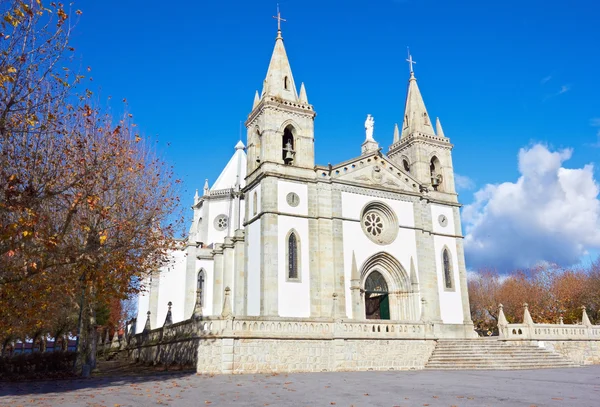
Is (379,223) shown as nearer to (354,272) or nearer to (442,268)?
(354,272)

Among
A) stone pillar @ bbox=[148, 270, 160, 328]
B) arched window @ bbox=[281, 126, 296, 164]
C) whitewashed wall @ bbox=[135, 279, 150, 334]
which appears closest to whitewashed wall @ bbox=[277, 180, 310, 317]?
arched window @ bbox=[281, 126, 296, 164]

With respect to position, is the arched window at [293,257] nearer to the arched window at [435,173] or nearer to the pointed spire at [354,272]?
the pointed spire at [354,272]

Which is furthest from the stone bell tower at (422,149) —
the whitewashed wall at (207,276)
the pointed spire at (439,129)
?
the whitewashed wall at (207,276)

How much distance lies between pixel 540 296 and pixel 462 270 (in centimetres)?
2147

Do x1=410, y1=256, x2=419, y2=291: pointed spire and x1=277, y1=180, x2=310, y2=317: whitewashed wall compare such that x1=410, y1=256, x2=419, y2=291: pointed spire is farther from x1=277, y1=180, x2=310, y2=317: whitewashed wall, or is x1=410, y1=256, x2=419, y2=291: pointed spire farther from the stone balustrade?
x1=277, y1=180, x2=310, y2=317: whitewashed wall

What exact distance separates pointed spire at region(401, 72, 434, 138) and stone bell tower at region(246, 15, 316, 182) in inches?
349

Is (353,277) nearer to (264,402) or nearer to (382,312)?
(382,312)

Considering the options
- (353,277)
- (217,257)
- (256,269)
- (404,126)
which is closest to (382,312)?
(353,277)

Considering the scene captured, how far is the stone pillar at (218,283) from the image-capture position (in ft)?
107

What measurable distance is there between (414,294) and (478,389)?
17.5 meters

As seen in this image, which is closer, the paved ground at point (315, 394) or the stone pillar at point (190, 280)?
the paved ground at point (315, 394)

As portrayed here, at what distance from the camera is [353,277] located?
1113 inches

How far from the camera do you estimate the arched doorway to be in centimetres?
3042

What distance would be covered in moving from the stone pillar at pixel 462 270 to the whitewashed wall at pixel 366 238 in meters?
3.93
